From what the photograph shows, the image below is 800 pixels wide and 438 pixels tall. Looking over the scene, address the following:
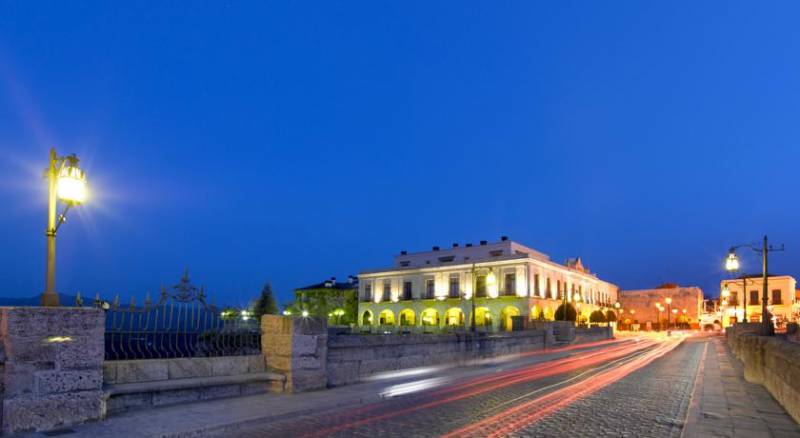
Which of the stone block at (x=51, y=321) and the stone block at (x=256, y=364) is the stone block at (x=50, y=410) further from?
the stone block at (x=256, y=364)

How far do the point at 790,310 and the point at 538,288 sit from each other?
45728 millimetres

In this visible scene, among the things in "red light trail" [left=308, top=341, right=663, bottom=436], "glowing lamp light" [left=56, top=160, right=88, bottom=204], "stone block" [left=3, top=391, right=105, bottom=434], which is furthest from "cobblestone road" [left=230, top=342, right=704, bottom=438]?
"glowing lamp light" [left=56, top=160, right=88, bottom=204]

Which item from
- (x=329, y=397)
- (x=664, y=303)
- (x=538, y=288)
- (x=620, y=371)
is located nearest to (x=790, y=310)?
(x=664, y=303)

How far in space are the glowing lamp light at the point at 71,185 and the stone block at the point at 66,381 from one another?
8.73 feet

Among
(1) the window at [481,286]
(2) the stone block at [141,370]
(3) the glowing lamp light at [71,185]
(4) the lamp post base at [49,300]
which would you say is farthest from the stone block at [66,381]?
(1) the window at [481,286]

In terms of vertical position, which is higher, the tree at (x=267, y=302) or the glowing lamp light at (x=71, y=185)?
the glowing lamp light at (x=71, y=185)

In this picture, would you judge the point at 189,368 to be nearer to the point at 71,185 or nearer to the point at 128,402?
the point at 128,402

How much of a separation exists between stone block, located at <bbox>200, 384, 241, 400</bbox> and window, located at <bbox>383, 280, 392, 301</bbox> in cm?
6459

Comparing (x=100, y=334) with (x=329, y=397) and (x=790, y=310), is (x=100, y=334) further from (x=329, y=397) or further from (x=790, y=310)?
(x=790, y=310)

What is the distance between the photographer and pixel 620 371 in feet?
64.6

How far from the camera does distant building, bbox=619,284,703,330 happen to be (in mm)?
93188

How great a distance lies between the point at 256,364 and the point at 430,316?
61.1 m

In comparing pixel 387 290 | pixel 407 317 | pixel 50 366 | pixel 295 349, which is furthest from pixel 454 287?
A: pixel 50 366

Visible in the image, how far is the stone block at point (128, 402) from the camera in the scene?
892cm
